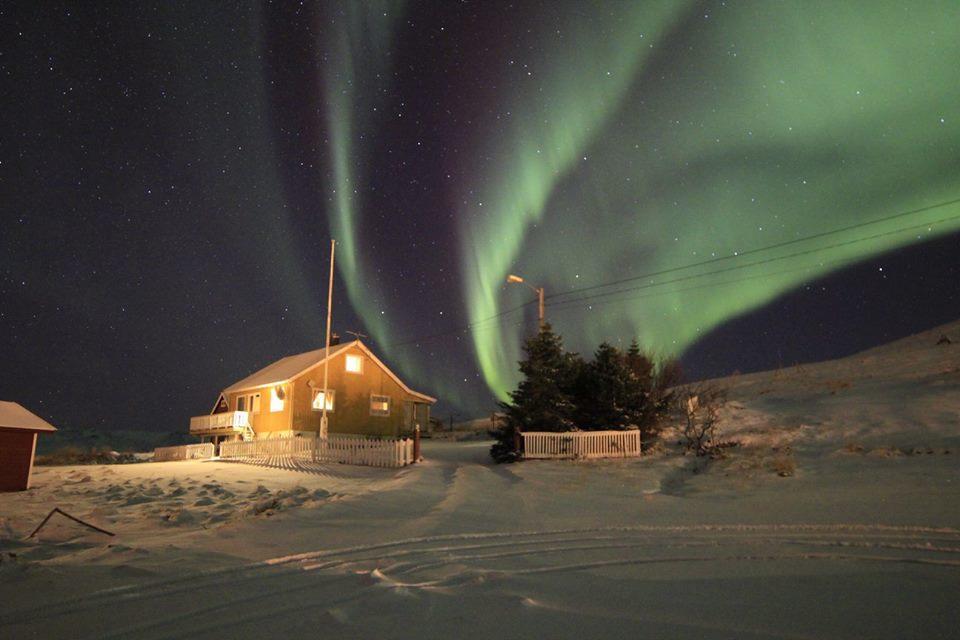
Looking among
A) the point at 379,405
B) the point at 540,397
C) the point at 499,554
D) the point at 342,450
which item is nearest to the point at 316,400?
the point at 379,405

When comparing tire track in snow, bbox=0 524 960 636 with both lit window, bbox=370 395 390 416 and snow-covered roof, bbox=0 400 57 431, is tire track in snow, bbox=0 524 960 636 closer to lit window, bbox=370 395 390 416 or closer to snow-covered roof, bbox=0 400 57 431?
snow-covered roof, bbox=0 400 57 431

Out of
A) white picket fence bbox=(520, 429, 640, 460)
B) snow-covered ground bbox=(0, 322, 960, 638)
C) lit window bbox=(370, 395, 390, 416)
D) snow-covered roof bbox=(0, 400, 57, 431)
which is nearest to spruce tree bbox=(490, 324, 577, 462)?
white picket fence bbox=(520, 429, 640, 460)

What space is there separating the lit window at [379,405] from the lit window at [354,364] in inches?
91.4

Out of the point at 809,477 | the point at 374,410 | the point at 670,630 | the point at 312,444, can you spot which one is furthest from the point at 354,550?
the point at 374,410

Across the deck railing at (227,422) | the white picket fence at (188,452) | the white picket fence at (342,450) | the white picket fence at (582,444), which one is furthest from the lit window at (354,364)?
the white picket fence at (582,444)

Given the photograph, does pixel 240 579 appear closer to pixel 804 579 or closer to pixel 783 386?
pixel 804 579

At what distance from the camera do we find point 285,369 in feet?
151

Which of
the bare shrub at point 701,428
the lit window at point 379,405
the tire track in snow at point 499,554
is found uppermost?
the lit window at point 379,405

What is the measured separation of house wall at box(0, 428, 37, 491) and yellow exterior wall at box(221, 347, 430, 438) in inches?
833

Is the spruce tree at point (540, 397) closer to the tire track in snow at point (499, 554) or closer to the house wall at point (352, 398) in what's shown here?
the tire track in snow at point (499, 554)

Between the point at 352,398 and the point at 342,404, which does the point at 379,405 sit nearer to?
the point at 352,398

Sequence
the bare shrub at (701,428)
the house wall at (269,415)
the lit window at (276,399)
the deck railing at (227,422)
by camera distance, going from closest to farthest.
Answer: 1. the bare shrub at (701,428)
2. the house wall at (269,415)
3. the lit window at (276,399)
4. the deck railing at (227,422)

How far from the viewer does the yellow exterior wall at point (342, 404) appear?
42344 mm

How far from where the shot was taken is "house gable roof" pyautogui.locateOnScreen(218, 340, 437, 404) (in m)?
43.2
